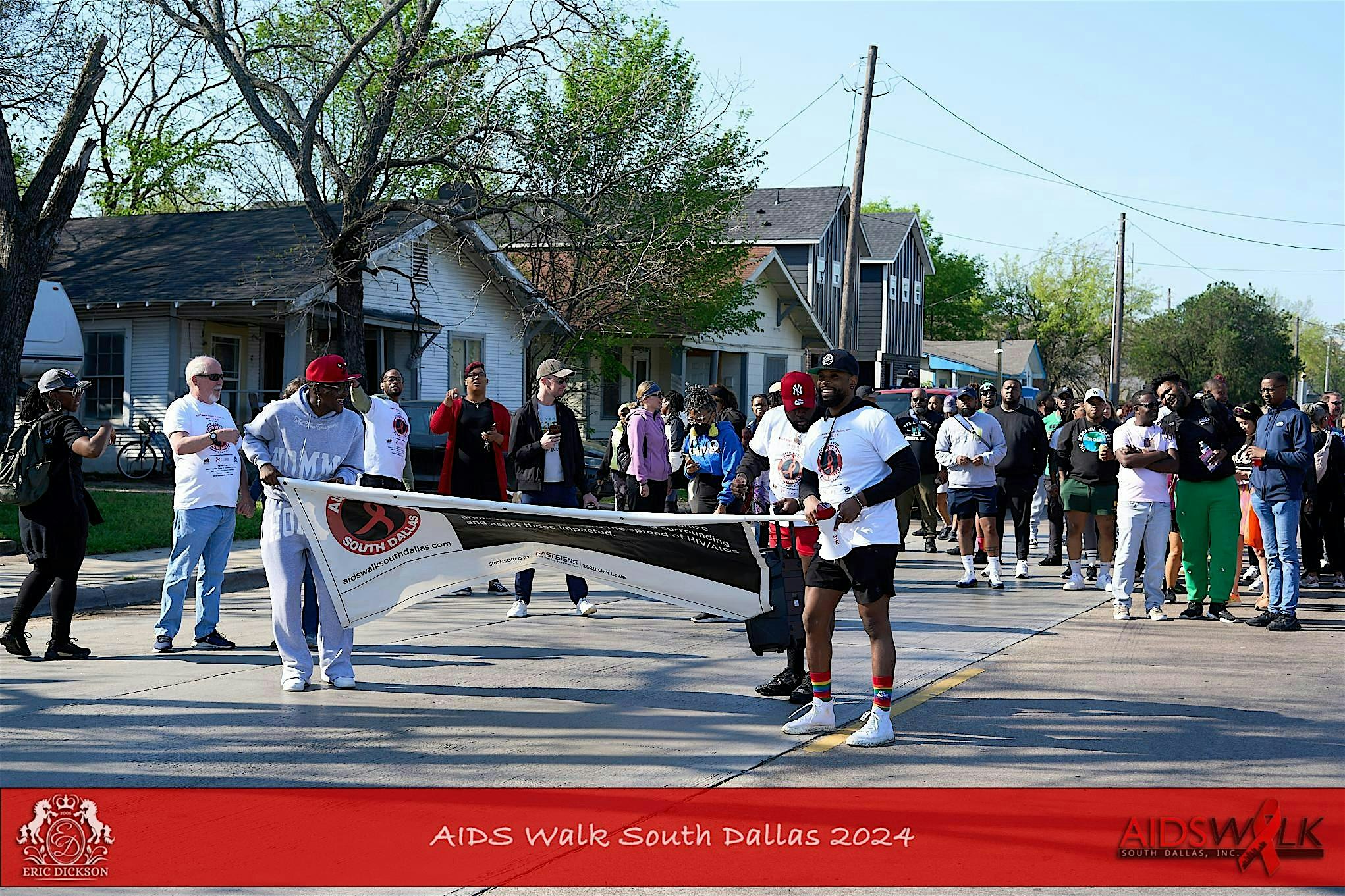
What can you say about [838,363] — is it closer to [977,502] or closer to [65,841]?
[65,841]

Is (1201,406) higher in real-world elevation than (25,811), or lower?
higher

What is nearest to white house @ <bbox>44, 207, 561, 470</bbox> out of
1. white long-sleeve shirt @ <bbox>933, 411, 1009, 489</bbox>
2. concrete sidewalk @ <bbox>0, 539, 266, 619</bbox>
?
concrete sidewalk @ <bbox>0, 539, 266, 619</bbox>

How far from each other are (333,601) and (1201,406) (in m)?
8.04

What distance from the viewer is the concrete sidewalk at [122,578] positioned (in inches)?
451

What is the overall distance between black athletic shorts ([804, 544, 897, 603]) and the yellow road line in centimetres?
77

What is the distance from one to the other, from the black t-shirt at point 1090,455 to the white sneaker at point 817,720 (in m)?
7.05

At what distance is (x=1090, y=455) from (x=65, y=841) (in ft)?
34.4

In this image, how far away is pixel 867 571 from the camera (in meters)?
6.57

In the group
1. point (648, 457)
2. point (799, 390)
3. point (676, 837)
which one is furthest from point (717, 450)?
point (676, 837)

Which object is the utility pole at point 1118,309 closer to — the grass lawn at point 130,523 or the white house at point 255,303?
the white house at point 255,303

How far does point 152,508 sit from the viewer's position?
18047 millimetres

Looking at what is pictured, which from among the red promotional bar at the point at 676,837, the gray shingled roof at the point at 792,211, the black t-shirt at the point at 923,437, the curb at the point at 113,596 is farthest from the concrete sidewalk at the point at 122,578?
the gray shingled roof at the point at 792,211

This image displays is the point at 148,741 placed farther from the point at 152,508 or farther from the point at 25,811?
the point at 152,508

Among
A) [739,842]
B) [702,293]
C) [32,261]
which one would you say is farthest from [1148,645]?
[702,293]
